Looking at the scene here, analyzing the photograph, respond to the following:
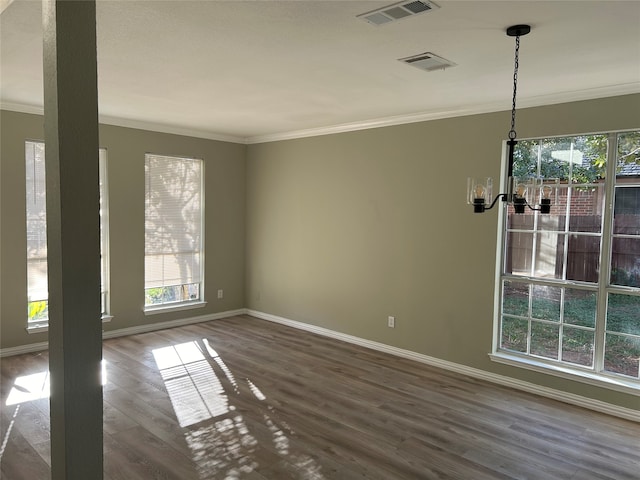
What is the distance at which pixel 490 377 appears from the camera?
4449 millimetres

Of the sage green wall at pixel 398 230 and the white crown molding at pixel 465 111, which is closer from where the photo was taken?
the white crown molding at pixel 465 111

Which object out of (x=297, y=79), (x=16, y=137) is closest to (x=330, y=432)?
(x=297, y=79)

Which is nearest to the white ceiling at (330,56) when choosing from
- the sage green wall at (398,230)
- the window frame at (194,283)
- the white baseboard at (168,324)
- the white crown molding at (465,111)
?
the white crown molding at (465,111)

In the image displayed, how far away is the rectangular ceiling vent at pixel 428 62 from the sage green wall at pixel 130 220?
12.6 ft

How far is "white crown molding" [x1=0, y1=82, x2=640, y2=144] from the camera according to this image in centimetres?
376

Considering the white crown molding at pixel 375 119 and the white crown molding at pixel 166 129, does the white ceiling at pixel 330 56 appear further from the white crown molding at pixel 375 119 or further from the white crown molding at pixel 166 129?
the white crown molding at pixel 166 129

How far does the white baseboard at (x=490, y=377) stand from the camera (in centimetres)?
376

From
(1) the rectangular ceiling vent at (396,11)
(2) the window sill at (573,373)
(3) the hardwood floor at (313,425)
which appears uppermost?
(1) the rectangular ceiling vent at (396,11)

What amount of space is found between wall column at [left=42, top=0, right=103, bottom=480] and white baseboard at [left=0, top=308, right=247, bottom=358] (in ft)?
11.5

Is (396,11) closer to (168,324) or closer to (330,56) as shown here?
(330,56)

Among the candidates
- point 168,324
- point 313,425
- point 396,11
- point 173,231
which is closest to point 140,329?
point 168,324

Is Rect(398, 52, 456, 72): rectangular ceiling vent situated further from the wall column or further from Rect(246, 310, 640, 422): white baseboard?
Rect(246, 310, 640, 422): white baseboard

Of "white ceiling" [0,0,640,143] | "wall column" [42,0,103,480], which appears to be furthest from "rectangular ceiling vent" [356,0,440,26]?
"wall column" [42,0,103,480]

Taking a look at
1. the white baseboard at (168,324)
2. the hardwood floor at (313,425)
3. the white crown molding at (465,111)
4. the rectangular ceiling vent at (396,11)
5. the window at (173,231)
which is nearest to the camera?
the rectangular ceiling vent at (396,11)
